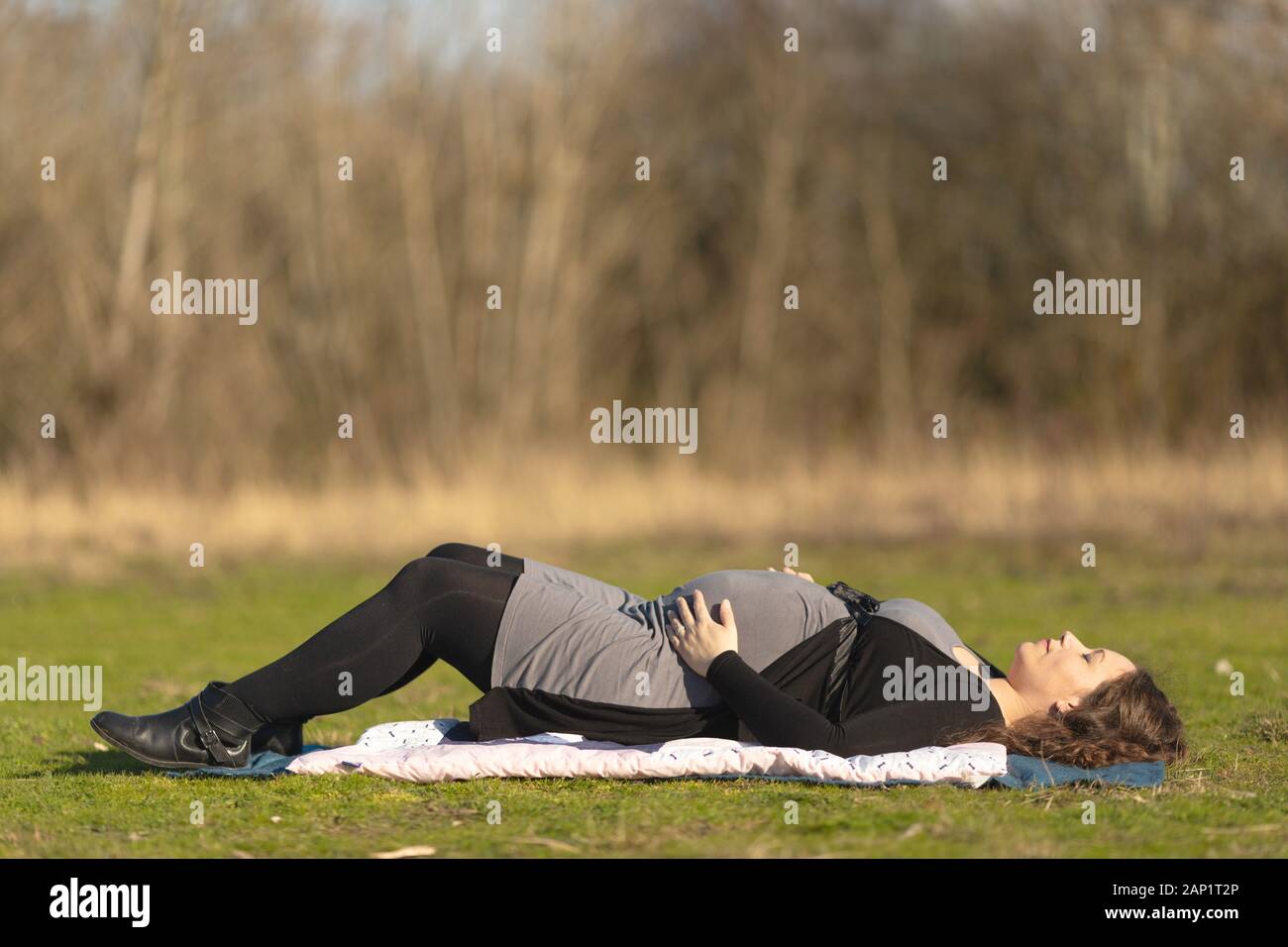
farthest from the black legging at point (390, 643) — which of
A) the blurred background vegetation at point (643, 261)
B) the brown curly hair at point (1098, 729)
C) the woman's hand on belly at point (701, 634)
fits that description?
the blurred background vegetation at point (643, 261)

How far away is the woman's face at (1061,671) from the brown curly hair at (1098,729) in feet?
0.11

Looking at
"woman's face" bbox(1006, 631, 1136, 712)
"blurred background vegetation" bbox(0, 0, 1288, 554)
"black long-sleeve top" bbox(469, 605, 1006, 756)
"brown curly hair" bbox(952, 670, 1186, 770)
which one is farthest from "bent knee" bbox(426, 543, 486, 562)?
"blurred background vegetation" bbox(0, 0, 1288, 554)

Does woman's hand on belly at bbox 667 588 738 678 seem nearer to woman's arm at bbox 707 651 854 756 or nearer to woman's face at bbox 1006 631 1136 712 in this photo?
woman's arm at bbox 707 651 854 756

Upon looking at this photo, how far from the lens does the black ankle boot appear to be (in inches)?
204

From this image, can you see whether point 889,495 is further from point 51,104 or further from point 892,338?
point 51,104

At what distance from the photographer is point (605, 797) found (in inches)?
204

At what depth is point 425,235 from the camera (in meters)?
23.9

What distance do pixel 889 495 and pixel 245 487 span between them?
7.68 metres

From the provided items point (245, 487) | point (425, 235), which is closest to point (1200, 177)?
point (425, 235)

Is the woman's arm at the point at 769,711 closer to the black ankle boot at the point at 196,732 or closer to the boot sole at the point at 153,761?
the black ankle boot at the point at 196,732

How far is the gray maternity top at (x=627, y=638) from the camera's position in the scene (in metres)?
5.19

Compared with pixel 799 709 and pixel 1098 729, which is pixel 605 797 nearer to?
pixel 799 709

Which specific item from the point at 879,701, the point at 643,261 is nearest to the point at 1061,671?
the point at 879,701
